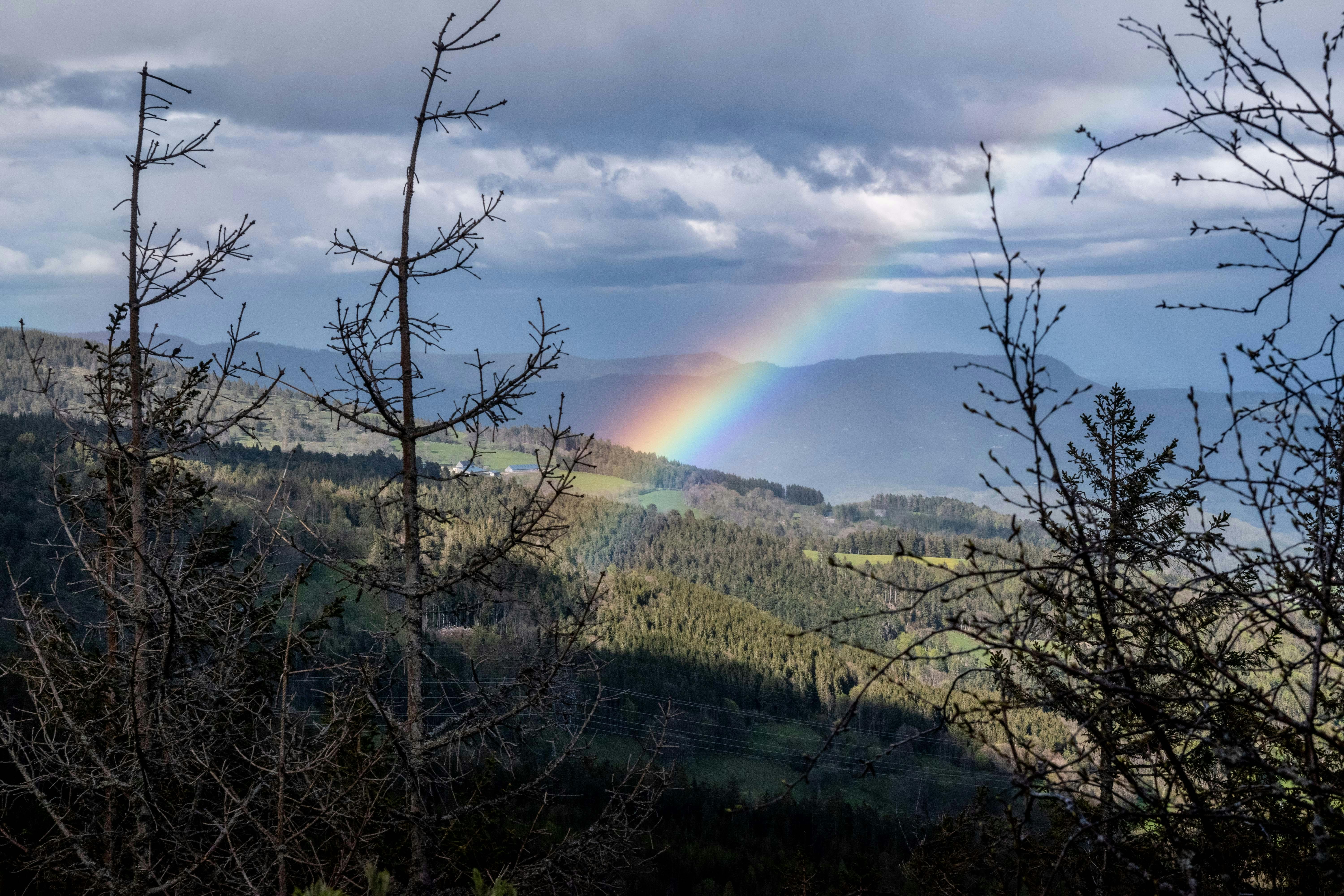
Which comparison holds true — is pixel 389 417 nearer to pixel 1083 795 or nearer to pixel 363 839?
pixel 363 839

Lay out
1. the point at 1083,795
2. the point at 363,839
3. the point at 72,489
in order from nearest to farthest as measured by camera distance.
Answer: the point at 1083,795, the point at 363,839, the point at 72,489

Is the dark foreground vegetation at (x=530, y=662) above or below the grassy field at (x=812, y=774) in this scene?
above

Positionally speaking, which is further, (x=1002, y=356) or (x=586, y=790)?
(x=586, y=790)

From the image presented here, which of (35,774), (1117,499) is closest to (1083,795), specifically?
(1117,499)

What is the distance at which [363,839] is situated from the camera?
202 inches

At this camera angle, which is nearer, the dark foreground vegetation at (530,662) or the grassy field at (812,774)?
the dark foreground vegetation at (530,662)

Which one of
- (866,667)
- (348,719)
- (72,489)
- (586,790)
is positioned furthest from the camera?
(586,790)

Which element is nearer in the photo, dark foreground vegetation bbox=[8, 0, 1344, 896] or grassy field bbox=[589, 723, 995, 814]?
dark foreground vegetation bbox=[8, 0, 1344, 896]

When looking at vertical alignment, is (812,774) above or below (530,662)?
below

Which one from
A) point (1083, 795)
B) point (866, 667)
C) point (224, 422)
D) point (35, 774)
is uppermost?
point (224, 422)

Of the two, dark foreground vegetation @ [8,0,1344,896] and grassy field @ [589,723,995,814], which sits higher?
dark foreground vegetation @ [8,0,1344,896]

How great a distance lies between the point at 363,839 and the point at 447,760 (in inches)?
77.1

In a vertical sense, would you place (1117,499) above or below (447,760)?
above

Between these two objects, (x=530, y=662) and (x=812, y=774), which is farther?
(x=812, y=774)
